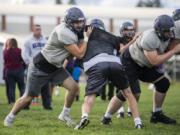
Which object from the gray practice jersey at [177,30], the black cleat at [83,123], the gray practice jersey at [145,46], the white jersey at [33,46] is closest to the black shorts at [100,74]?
the black cleat at [83,123]

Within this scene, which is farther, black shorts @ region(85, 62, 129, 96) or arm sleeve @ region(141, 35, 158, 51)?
arm sleeve @ region(141, 35, 158, 51)

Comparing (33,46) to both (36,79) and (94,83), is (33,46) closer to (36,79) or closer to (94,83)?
(36,79)

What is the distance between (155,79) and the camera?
1130 cm

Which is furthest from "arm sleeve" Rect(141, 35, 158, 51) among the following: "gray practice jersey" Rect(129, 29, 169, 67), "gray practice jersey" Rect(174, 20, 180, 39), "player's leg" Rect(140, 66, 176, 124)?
"player's leg" Rect(140, 66, 176, 124)

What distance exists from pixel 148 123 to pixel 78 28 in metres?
2.47

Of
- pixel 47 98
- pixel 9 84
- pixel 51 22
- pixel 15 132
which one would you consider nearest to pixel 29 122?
pixel 15 132

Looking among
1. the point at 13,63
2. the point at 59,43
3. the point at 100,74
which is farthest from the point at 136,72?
the point at 13,63

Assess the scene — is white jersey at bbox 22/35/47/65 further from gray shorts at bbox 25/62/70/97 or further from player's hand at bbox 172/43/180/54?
player's hand at bbox 172/43/180/54

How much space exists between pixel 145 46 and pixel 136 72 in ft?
3.62

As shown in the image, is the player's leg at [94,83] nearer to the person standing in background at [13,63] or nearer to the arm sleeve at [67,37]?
the arm sleeve at [67,37]

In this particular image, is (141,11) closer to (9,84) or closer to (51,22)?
(51,22)

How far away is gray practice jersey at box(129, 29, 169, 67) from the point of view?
400 inches

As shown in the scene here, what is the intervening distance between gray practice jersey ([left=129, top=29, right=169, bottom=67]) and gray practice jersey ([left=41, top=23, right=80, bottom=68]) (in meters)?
1.10

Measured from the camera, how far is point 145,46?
10.2 metres
